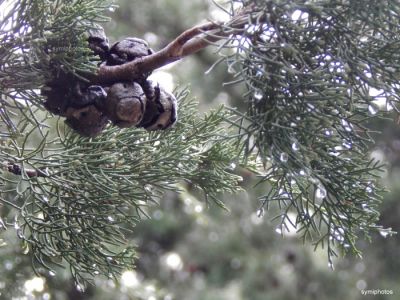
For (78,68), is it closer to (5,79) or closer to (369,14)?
(5,79)

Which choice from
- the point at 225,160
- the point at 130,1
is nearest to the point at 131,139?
the point at 225,160

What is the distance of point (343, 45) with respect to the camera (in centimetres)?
69

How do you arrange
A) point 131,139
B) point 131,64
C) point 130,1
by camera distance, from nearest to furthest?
point 131,64 < point 131,139 < point 130,1

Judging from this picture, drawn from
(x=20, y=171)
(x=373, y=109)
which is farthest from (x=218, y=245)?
(x=373, y=109)

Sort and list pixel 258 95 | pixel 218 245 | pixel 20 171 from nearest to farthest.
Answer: pixel 258 95
pixel 20 171
pixel 218 245

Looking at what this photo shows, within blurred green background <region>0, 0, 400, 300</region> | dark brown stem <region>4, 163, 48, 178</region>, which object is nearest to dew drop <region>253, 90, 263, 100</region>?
dark brown stem <region>4, 163, 48, 178</region>

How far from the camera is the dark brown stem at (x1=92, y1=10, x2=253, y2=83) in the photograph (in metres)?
0.71

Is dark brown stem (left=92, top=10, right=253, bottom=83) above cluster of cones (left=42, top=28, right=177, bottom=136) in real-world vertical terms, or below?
above

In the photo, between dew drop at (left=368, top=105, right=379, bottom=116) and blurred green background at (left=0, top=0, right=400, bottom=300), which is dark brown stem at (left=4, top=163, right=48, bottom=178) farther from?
blurred green background at (left=0, top=0, right=400, bottom=300)

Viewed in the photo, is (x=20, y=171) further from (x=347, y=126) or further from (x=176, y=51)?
(x=347, y=126)

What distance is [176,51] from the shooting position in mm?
737

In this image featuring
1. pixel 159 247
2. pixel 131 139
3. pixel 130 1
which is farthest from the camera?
pixel 159 247

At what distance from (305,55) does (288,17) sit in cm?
4

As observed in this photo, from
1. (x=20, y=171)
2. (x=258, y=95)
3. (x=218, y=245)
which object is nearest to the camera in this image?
(x=258, y=95)
